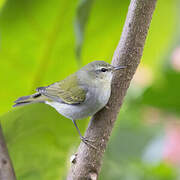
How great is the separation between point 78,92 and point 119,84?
20.9 inches

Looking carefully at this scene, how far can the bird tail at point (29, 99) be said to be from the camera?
1366 mm

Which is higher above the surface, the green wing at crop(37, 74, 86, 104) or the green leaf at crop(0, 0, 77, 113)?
the green leaf at crop(0, 0, 77, 113)

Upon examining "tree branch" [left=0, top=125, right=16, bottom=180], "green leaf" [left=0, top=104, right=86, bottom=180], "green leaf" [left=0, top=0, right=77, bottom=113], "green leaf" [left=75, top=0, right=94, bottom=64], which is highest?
"green leaf" [left=75, top=0, right=94, bottom=64]

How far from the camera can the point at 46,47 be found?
1410mm

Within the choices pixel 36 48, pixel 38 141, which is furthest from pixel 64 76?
pixel 38 141

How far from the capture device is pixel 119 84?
1.18 metres

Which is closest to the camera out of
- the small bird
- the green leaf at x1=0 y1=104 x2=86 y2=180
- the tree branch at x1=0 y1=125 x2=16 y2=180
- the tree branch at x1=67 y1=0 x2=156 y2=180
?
the tree branch at x1=0 y1=125 x2=16 y2=180

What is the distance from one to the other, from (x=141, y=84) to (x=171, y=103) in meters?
0.22

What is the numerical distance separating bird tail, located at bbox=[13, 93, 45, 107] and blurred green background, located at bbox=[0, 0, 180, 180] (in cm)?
4

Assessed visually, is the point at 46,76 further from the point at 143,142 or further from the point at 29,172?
the point at 143,142

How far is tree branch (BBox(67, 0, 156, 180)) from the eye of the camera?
41.3 inches

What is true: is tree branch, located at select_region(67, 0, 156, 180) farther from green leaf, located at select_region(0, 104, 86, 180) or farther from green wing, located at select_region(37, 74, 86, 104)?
green wing, located at select_region(37, 74, 86, 104)

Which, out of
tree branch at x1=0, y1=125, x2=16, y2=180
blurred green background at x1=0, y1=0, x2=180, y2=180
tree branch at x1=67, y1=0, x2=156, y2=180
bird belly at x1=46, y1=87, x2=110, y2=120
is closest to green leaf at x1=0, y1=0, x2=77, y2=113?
blurred green background at x1=0, y1=0, x2=180, y2=180

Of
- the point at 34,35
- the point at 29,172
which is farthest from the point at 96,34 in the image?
the point at 29,172
